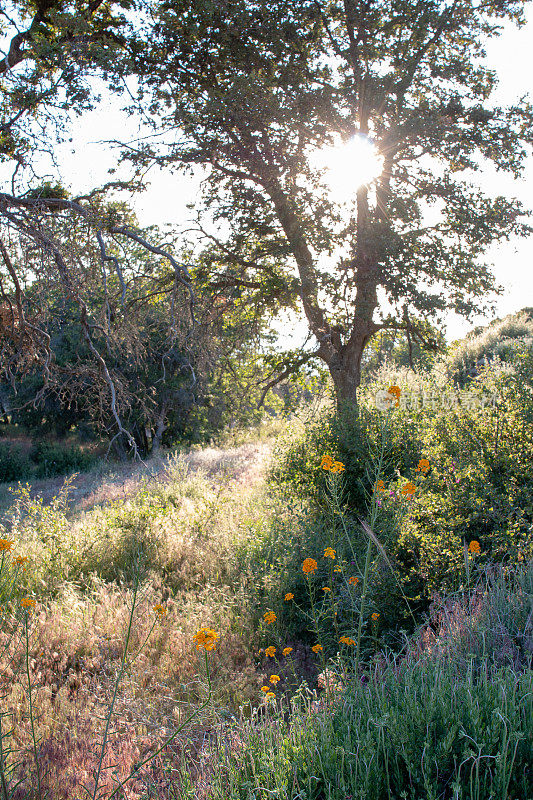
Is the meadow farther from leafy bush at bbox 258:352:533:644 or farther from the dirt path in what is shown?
the dirt path

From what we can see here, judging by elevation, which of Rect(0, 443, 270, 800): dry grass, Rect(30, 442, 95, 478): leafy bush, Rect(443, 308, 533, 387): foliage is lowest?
Rect(0, 443, 270, 800): dry grass

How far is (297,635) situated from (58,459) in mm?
21815

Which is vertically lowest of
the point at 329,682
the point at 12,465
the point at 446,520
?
the point at 329,682

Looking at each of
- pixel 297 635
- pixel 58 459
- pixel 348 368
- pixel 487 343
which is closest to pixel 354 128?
pixel 348 368

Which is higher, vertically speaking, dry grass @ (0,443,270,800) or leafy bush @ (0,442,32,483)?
leafy bush @ (0,442,32,483)

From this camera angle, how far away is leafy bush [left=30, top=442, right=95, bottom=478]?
24.3 m

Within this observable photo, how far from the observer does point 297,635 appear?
5.24 m

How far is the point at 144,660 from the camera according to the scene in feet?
14.5

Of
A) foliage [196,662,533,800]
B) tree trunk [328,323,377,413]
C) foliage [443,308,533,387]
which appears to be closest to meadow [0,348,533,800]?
foliage [196,662,533,800]

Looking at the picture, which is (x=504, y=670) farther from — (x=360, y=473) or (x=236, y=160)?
(x=236, y=160)

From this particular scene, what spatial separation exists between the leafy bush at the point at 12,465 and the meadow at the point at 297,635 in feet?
56.6

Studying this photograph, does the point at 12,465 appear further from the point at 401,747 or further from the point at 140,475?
the point at 401,747

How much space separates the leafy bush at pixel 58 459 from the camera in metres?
24.3

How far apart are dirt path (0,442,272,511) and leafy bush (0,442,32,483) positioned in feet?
7.77
